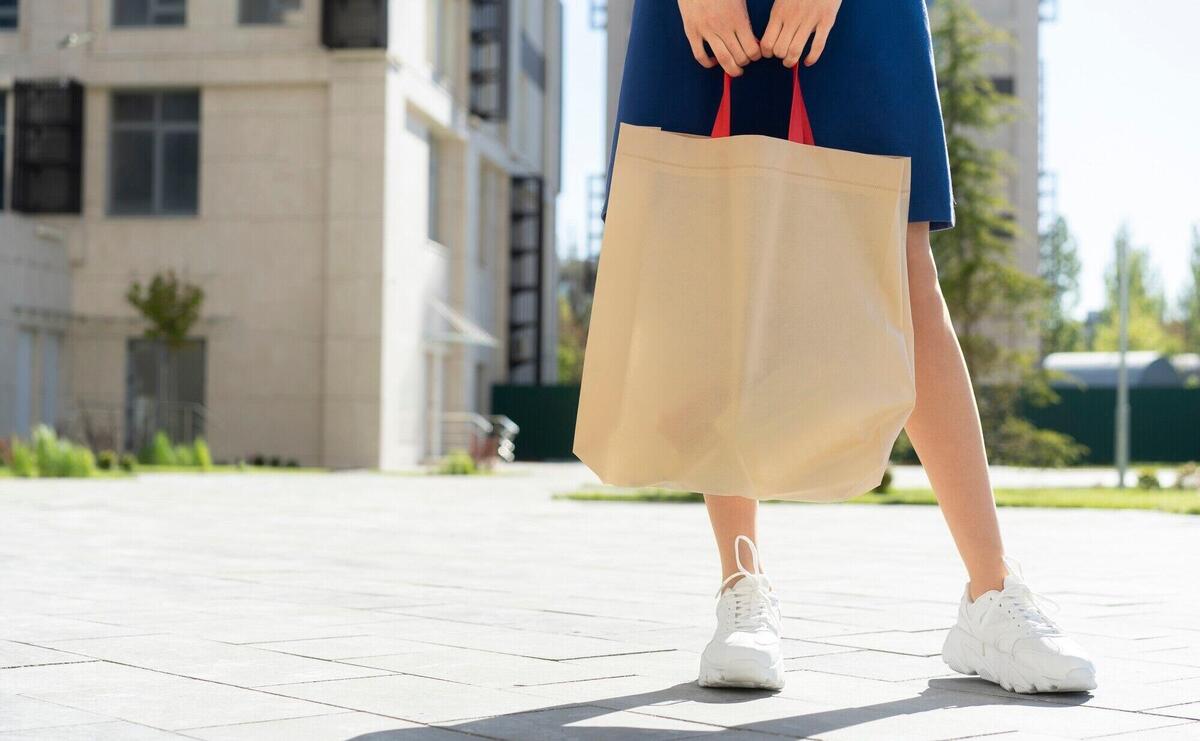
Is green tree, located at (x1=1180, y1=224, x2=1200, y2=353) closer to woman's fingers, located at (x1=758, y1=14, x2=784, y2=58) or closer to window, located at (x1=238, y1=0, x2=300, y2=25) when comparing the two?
window, located at (x1=238, y1=0, x2=300, y2=25)

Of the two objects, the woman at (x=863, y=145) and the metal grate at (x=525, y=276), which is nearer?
the woman at (x=863, y=145)

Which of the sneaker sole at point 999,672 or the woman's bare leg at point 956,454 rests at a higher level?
the woman's bare leg at point 956,454

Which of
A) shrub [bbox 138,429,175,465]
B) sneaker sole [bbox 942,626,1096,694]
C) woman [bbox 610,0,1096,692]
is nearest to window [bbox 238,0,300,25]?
shrub [bbox 138,429,175,465]

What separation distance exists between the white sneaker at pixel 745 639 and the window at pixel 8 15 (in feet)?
97.9

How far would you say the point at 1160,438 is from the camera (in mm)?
37844

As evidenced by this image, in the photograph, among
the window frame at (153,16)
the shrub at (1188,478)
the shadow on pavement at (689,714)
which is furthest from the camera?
the window frame at (153,16)

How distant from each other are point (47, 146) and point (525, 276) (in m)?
14.8

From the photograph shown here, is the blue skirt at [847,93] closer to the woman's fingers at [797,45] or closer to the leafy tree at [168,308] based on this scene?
the woman's fingers at [797,45]

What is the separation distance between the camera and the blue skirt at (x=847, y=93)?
10.3 ft

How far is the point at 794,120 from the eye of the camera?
3010 mm

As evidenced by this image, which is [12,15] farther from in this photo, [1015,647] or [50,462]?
[1015,647]

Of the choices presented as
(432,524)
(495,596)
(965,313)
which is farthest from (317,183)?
(495,596)

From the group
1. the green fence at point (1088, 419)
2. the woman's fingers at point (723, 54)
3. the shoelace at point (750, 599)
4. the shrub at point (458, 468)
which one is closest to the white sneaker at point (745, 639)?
the shoelace at point (750, 599)

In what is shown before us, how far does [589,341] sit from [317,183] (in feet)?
88.1
